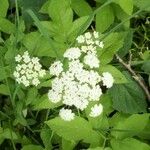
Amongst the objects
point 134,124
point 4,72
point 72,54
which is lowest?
point 134,124

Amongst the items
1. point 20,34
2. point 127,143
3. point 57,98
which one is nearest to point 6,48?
point 20,34

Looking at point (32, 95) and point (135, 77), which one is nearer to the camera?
point (32, 95)

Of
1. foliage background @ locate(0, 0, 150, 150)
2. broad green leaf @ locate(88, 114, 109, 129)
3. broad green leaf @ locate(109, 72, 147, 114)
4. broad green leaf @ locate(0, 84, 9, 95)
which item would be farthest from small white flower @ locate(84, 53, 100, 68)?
broad green leaf @ locate(0, 84, 9, 95)

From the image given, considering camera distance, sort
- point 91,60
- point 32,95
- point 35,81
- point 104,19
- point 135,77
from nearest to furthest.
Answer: point 91,60, point 35,81, point 32,95, point 104,19, point 135,77

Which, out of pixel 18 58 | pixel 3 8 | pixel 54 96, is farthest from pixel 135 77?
pixel 3 8

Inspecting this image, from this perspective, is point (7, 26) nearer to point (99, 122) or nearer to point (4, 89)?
point (4, 89)

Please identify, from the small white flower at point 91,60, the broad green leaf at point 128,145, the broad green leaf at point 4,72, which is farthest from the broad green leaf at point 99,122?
the broad green leaf at point 4,72
